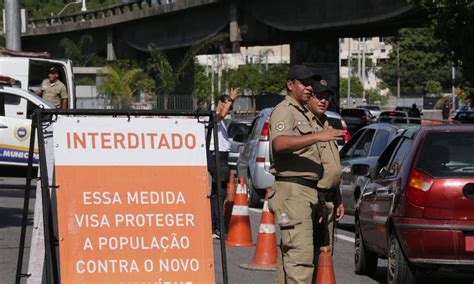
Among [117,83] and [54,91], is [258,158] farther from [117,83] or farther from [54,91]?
[117,83]

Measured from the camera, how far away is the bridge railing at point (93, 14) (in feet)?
177

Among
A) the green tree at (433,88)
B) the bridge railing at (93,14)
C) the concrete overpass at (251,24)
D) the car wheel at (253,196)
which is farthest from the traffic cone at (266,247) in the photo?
the green tree at (433,88)

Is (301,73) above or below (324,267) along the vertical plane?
above

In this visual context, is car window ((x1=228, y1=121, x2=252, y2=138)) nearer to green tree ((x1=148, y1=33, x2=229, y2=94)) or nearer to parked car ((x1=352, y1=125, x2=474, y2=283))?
green tree ((x1=148, y1=33, x2=229, y2=94))

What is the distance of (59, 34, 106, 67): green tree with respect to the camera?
204 ft

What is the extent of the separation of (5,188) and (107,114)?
53.4 ft

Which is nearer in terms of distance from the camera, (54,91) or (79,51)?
(54,91)

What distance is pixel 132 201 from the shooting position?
23.7ft

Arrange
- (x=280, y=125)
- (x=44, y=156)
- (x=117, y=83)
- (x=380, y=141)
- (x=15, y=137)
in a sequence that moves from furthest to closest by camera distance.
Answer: (x=117, y=83)
(x=15, y=137)
(x=380, y=141)
(x=280, y=125)
(x=44, y=156)

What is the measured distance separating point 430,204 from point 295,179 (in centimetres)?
202

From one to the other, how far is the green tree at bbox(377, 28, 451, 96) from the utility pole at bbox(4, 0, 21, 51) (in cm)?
8110

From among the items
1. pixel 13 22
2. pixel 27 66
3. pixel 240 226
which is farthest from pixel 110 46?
pixel 240 226

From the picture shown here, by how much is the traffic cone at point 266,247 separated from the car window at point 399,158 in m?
1.57

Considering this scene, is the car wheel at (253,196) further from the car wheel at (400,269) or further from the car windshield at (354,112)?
the car windshield at (354,112)
